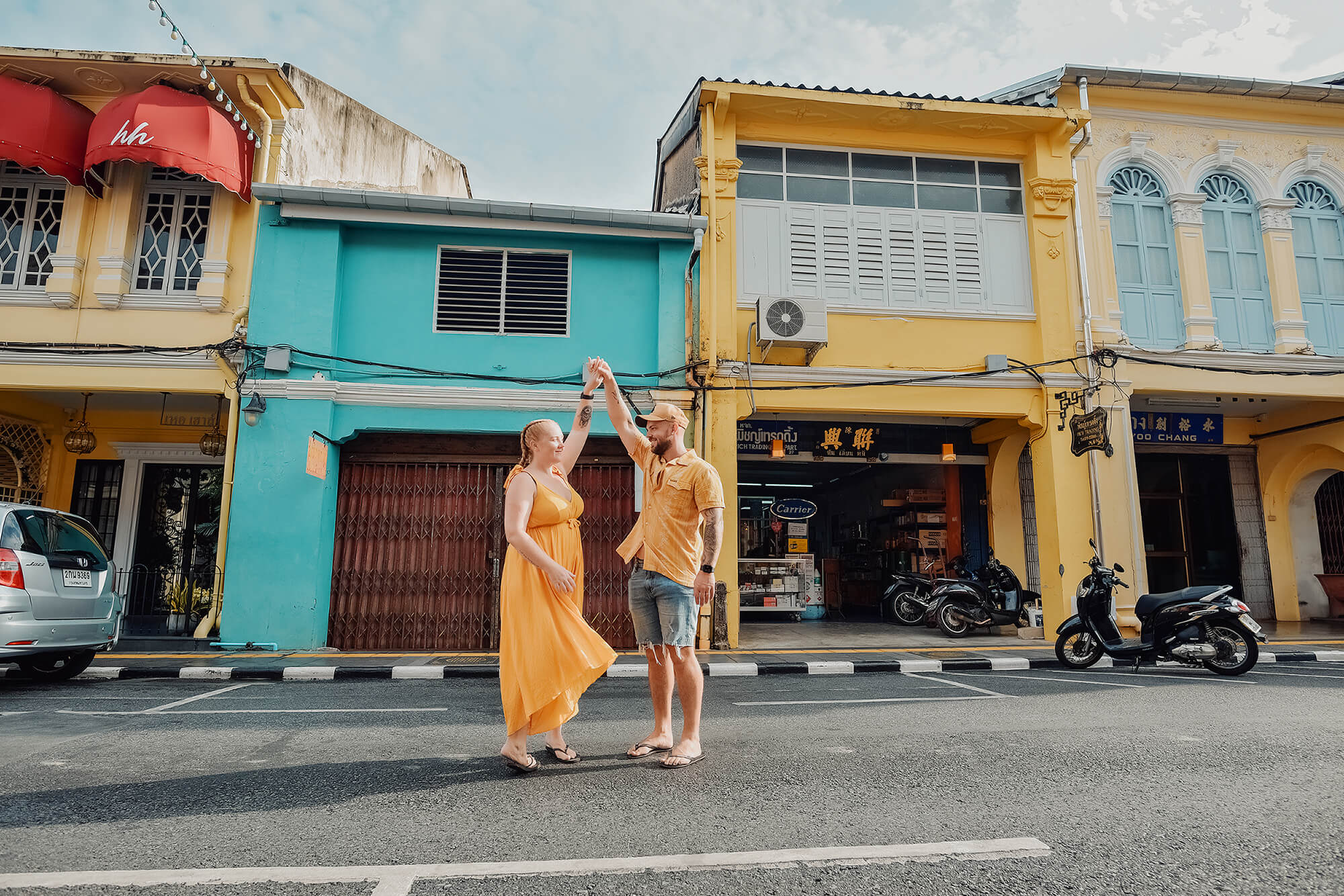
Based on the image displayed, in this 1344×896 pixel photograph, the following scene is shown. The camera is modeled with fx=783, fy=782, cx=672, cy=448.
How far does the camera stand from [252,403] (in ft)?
31.8

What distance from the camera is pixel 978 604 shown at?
1148cm

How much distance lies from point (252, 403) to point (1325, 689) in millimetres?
11343

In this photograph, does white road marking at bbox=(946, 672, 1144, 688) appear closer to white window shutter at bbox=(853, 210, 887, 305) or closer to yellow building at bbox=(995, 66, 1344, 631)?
yellow building at bbox=(995, 66, 1344, 631)

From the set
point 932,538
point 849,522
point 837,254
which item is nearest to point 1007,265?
point 837,254

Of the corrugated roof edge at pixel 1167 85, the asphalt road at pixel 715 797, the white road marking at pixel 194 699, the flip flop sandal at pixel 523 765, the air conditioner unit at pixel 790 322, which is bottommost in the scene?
the white road marking at pixel 194 699

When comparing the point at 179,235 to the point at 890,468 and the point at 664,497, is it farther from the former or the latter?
the point at 890,468

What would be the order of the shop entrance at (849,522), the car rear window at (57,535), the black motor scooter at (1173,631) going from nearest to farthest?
1. the car rear window at (57,535)
2. the black motor scooter at (1173,631)
3. the shop entrance at (849,522)

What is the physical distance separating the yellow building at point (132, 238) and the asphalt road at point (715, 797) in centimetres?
609

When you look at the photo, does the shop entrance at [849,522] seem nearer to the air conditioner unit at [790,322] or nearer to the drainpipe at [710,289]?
the drainpipe at [710,289]

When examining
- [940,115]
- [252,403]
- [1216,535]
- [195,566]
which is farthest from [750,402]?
[1216,535]

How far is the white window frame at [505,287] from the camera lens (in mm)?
10586

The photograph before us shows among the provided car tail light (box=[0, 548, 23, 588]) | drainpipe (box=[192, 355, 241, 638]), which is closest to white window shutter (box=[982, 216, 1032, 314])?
drainpipe (box=[192, 355, 241, 638])

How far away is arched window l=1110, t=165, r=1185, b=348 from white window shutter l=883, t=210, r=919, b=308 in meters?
3.07

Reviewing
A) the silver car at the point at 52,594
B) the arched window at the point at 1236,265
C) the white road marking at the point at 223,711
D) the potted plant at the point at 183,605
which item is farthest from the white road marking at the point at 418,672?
the arched window at the point at 1236,265
